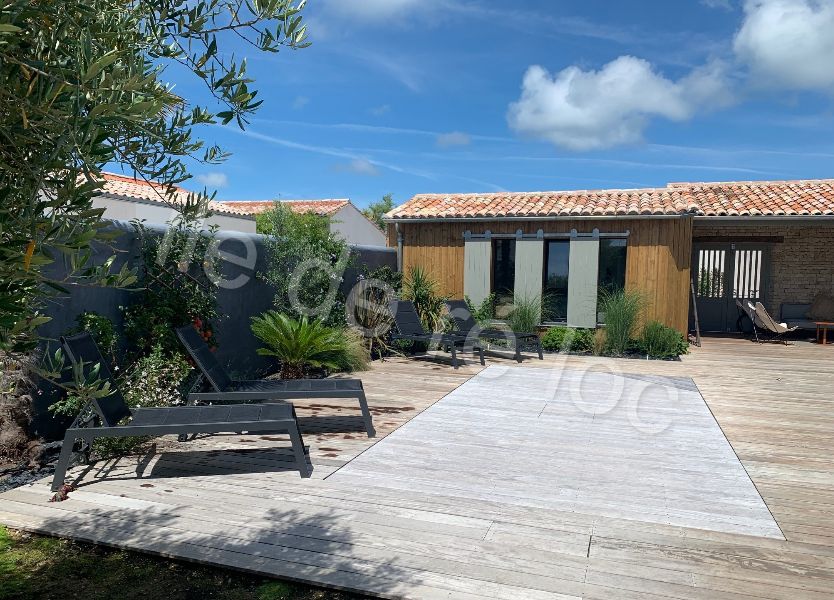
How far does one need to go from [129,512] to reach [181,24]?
9.90ft

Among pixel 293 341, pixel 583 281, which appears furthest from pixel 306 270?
pixel 583 281

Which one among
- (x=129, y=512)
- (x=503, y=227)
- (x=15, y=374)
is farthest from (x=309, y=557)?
(x=503, y=227)

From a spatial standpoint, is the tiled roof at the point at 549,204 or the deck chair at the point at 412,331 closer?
the deck chair at the point at 412,331

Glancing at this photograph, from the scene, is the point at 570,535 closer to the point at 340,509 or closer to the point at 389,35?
the point at 340,509

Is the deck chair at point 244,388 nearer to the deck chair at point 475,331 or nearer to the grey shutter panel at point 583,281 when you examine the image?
the deck chair at point 475,331

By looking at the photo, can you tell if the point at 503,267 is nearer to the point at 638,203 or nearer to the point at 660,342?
the point at 638,203

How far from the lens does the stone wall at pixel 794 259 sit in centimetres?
1541

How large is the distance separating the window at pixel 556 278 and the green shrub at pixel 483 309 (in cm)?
117

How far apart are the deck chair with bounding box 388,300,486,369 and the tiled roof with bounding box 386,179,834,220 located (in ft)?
11.0

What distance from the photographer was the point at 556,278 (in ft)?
45.0

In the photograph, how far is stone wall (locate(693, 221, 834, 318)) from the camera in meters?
15.4

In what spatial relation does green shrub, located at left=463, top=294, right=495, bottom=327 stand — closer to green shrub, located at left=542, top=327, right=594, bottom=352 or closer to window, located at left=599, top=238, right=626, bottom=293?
green shrub, located at left=542, top=327, right=594, bottom=352

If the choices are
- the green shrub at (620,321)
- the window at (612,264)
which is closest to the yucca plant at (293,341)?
the green shrub at (620,321)

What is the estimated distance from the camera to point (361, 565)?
10.7 ft
